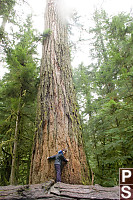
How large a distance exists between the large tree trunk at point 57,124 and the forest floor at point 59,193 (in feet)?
1.69

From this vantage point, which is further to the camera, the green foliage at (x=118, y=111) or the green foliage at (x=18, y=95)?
the green foliage at (x=118, y=111)

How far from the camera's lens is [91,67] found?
10.3 m

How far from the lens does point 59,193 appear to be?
1.31 m

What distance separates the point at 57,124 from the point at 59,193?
1123mm

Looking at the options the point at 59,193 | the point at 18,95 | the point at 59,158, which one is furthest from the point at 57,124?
the point at 18,95

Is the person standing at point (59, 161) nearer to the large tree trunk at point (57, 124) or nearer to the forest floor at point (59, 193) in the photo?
the large tree trunk at point (57, 124)

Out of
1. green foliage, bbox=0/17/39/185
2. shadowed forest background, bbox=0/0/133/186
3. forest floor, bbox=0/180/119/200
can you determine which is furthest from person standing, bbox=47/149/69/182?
green foliage, bbox=0/17/39/185

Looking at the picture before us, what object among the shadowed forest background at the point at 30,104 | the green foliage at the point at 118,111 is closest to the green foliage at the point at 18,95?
the shadowed forest background at the point at 30,104

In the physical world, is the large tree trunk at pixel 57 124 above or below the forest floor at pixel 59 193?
above

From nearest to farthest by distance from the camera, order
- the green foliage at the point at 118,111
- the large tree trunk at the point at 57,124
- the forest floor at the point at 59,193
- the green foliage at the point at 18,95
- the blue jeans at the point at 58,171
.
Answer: the forest floor at the point at 59,193, the blue jeans at the point at 58,171, the large tree trunk at the point at 57,124, the green foliage at the point at 18,95, the green foliage at the point at 118,111

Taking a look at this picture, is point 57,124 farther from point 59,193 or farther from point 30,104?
point 30,104

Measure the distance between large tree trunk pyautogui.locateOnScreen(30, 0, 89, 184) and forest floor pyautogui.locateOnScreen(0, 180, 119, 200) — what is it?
20.2 inches

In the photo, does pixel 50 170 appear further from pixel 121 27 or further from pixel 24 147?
pixel 121 27

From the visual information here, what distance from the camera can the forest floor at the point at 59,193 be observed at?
3.98ft
